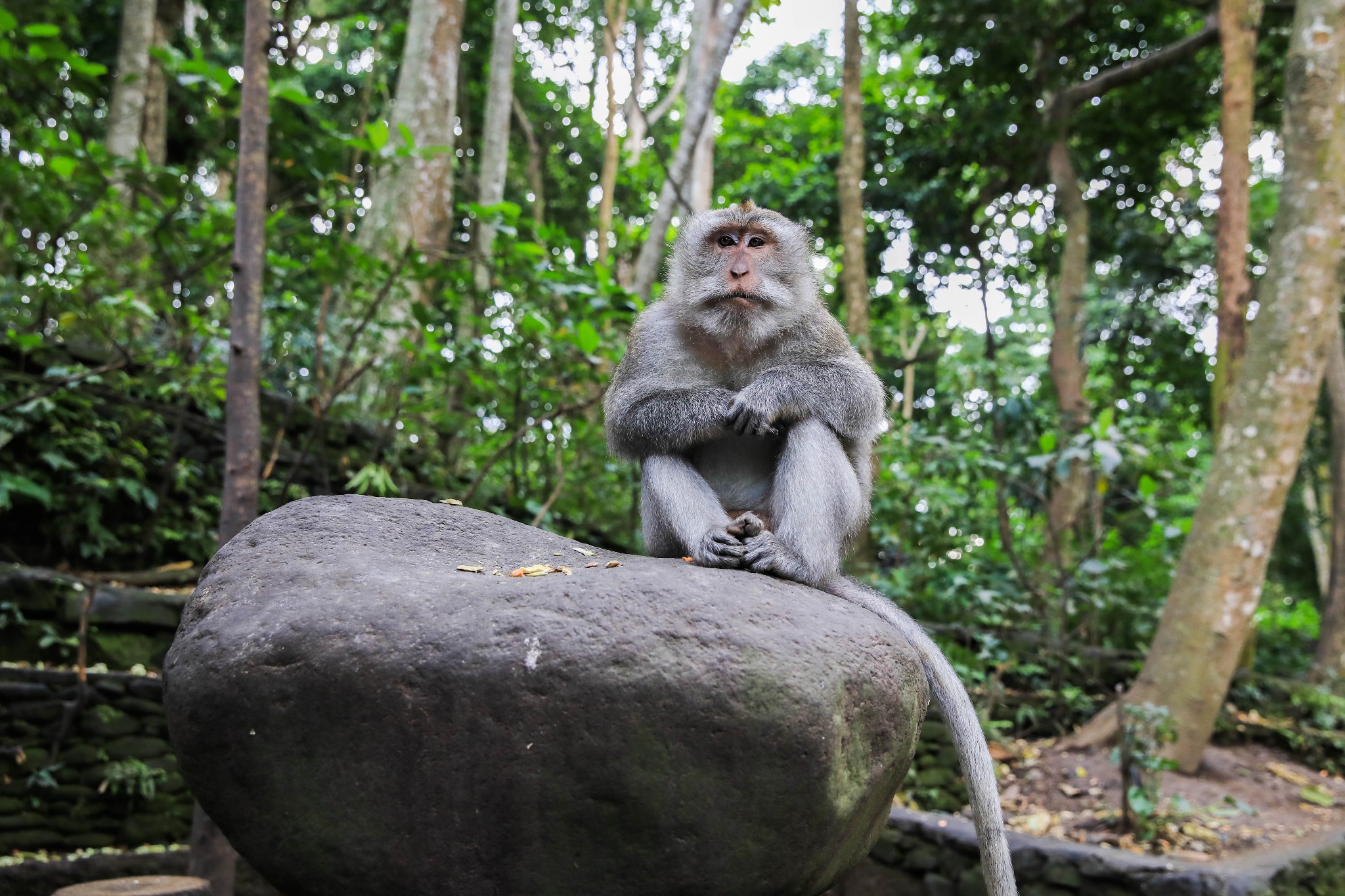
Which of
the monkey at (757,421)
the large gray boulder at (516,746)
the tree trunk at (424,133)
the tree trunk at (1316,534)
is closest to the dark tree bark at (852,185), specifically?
the tree trunk at (424,133)

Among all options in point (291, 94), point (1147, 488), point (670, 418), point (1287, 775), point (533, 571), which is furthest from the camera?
point (1147, 488)

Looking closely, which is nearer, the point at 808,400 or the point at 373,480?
the point at 808,400

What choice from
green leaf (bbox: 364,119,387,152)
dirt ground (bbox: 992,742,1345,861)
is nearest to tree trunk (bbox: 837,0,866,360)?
dirt ground (bbox: 992,742,1345,861)

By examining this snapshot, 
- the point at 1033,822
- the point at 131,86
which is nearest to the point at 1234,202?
the point at 1033,822

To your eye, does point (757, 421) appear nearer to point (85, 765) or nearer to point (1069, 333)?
Answer: point (85, 765)

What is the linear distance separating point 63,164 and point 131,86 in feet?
19.6

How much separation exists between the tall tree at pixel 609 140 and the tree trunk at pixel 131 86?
15.1 ft

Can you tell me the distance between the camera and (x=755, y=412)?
3246mm

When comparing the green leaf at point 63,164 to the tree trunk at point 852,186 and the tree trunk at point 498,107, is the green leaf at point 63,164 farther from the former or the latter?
the tree trunk at point 852,186

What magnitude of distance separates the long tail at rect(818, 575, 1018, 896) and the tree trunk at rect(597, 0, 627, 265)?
691 centimetres

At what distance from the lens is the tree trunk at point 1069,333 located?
9555mm

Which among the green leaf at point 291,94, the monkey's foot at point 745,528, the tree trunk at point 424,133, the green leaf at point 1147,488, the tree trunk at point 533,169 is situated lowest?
the monkey's foot at point 745,528

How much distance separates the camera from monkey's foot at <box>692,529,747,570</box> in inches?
118

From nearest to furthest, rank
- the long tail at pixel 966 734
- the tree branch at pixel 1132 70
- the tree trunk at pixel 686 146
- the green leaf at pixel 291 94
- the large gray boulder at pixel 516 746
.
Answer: the large gray boulder at pixel 516 746
the long tail at pixel 966 734
the green leaf at pixel 291 94
the tree trunk at pixel 686 146
the tree branch at pixel 1132 70
